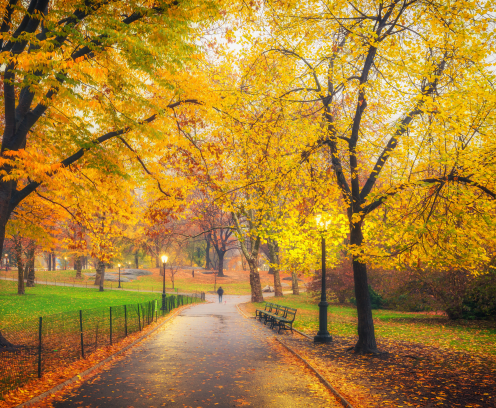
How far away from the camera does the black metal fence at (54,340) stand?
24.2 ft

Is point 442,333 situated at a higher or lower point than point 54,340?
lower

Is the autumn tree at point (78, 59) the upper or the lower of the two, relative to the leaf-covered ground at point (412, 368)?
upper

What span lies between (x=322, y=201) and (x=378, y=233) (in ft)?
6.83

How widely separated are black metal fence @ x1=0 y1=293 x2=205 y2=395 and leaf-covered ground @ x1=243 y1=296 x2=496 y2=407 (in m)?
5.75

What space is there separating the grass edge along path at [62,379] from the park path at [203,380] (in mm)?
283

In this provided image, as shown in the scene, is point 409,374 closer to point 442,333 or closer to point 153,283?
point 442,333

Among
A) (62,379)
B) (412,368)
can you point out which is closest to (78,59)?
(62,379)

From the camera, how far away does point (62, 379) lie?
24.8 ft

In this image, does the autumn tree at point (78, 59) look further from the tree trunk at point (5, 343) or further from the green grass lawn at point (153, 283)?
the green grass lawn at point (153, 283)

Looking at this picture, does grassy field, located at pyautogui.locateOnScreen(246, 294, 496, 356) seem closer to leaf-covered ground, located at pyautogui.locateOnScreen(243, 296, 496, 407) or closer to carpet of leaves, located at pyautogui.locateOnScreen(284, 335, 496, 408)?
leaf-covered ground, located at pyautogui.locateOnScreen(243, 296, 496, 407)

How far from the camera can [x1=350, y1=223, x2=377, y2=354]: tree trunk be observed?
1052 cm

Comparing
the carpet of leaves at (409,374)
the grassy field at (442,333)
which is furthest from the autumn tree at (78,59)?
the grassy field at (442,333)

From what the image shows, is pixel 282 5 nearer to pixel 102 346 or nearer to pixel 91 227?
pixel 91 227

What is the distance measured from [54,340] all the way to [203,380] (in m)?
3.65
